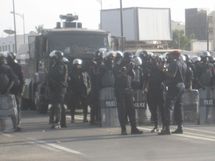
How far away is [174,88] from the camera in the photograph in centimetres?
1434

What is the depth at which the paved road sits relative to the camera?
11.2 m

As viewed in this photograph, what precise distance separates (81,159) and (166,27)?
36592 mm

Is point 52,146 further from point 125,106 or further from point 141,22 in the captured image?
point 141,22

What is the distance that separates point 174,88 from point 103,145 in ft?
8.31

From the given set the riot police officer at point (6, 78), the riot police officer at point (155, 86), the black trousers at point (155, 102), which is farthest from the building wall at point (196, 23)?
the riot police officer at point (155, 86)

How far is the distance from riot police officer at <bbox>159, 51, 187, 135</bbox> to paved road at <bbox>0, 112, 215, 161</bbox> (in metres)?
0.33

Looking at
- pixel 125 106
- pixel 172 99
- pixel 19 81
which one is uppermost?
pixel 19 81

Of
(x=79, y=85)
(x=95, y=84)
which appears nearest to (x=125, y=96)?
(x=95, y=84)

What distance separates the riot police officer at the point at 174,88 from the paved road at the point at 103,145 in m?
0.33

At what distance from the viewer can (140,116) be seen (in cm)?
1669

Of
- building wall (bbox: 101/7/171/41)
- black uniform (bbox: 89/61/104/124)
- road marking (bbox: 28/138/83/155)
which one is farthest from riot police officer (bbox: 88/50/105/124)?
building wall (bbox: 101/7/171/41)

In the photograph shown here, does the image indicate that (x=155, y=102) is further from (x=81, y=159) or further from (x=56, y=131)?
(x=81, y=159)

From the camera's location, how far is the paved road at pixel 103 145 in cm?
1123

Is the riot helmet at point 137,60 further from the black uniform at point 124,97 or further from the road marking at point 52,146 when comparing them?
the road marking at point 52,146
